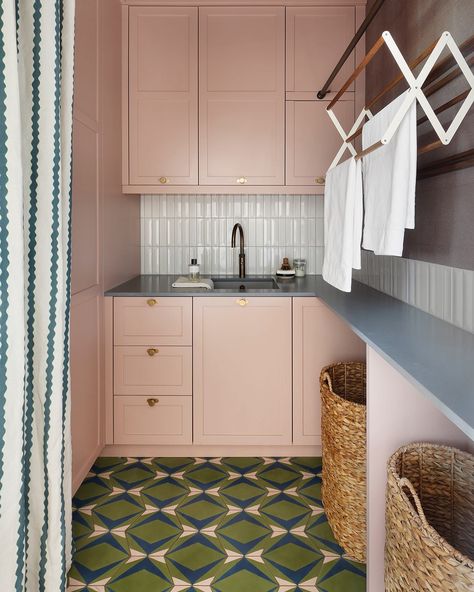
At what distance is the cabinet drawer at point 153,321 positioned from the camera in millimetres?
2748

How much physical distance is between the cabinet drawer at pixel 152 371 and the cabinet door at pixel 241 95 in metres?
0.98

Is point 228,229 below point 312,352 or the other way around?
→ the other way around

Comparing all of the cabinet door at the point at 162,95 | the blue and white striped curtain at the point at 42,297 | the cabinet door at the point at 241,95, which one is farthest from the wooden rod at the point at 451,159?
the cabinet door at the point at 162,95

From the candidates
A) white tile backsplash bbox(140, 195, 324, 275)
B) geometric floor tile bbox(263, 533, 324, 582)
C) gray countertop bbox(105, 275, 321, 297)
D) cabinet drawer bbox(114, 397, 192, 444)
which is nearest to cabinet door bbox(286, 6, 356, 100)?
white tile backsplash bbox(140, 195, 324, 275)

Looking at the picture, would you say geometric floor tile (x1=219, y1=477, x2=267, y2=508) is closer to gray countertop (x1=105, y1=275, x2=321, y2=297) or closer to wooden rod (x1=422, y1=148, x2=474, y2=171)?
gray countertop (x1=105, y1=275, x2=321, y2=297)

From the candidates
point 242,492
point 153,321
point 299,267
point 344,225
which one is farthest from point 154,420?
point 344,225

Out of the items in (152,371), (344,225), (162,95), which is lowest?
(152,371)

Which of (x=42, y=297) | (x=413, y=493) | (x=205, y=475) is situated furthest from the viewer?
(x=205, y=475)

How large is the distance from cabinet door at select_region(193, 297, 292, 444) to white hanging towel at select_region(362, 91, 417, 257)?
0.96 metres

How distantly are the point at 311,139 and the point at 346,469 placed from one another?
1819mm

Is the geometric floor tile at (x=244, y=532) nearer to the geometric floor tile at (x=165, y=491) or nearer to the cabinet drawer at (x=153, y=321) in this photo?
the geometric floor tile at (x=165, y=491)

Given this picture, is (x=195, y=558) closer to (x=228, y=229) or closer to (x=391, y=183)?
(x=391, y=183)

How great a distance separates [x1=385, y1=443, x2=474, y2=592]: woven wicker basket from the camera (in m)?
1.13

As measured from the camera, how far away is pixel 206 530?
6.97 ft
